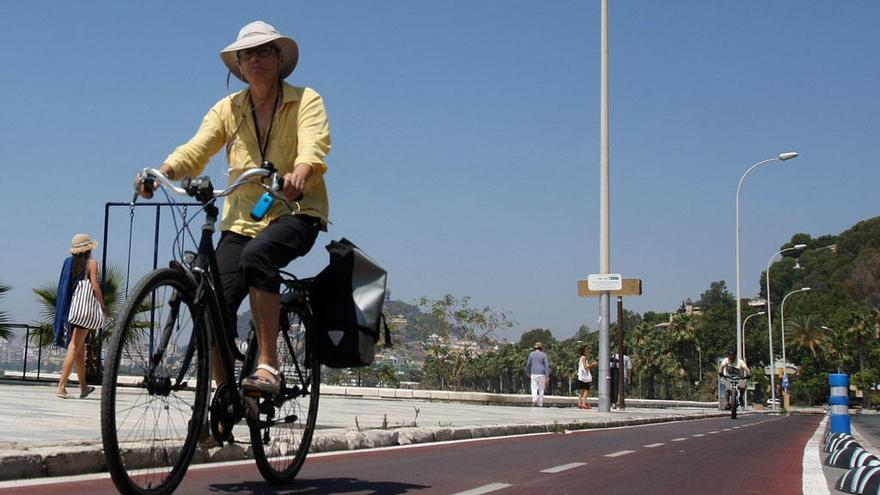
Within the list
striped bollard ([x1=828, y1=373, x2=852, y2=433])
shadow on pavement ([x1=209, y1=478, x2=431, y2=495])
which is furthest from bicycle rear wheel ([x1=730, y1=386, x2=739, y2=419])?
shadow on pavement ([x1=209, y1=478, x2=431, y2=495])

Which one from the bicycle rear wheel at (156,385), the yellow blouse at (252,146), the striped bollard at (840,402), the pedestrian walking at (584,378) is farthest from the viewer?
the pedestrian walking at (584,378)

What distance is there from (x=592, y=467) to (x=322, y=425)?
2927mm

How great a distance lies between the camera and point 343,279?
5074 millimetres

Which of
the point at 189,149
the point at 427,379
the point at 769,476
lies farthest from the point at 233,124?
the point at 427,379

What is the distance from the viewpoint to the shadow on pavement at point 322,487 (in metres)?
4.93

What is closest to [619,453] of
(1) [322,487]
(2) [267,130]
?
(1) [322,487]

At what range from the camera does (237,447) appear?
21.8ft

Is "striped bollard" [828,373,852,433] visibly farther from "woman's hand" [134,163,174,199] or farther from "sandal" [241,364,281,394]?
"woman's hand" [134,163,174,199]

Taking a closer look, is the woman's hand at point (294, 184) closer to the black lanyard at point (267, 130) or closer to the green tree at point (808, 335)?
the black lanyard at point (267, 130)

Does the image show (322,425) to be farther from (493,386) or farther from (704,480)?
(493,386)

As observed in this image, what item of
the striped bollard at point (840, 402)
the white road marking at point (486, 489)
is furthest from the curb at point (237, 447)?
the striped bollard at point (840, 402)

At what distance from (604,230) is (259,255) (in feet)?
→ 57.8

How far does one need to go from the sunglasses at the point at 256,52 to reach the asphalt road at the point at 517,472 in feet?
6.83

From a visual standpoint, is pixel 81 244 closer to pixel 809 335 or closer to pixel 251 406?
pixel 251 406
